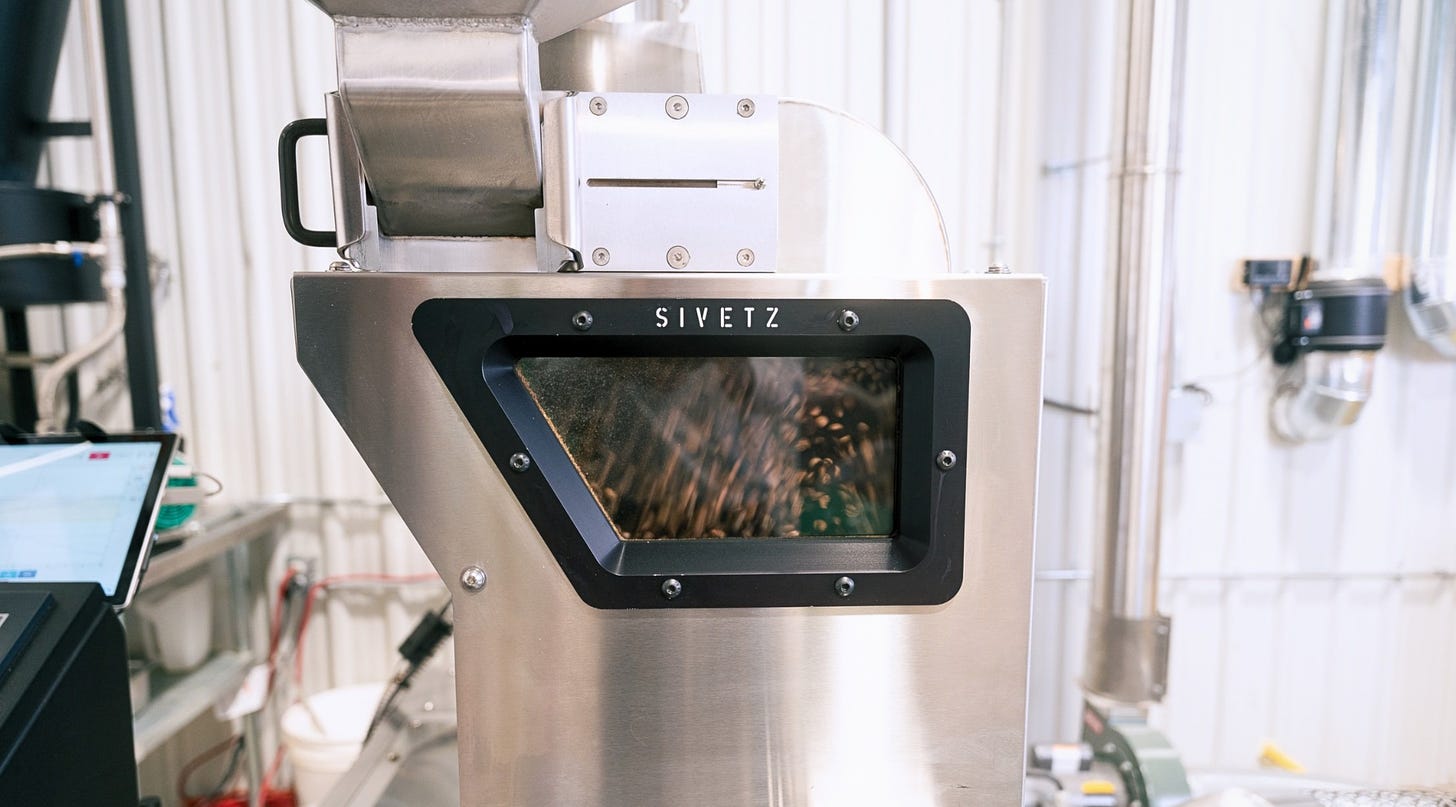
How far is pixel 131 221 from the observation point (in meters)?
1.37

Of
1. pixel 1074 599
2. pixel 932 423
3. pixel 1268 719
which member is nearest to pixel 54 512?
pixel 932 423

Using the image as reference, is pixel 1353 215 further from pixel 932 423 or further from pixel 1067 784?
pixel 932 423

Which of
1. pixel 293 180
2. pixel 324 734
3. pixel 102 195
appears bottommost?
pixel 324 734

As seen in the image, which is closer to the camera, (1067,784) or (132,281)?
(1067,784)

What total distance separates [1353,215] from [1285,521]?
66 cm

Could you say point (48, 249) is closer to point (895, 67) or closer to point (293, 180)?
point (293, 180)

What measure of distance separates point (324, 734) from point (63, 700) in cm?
103

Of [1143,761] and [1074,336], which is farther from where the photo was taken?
[1074,336]

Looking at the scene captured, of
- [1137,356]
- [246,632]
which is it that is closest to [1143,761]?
[1137,356]

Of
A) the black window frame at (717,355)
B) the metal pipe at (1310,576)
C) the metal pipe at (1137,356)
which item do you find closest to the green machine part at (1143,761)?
the metal pipe at (1137,356)

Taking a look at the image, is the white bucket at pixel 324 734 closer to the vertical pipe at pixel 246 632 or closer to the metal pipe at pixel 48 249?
the vertical pipe at pixel 246 632

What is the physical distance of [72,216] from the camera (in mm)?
1276

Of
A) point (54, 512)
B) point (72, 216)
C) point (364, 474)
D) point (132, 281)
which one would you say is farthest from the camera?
point (364, 474)

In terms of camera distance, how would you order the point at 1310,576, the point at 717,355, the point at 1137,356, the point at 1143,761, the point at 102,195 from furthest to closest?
the point at 1310,576
the point at 102,195
the point at 1137,356
the point at 1143,761
the point at 717,355
